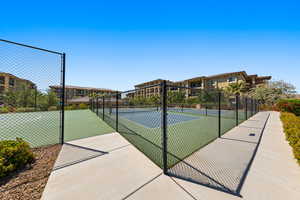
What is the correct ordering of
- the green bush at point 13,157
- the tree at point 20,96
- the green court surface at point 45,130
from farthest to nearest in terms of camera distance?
the green court surface at point 45,130
the tree at point 20,96
the green bush at point 13,157

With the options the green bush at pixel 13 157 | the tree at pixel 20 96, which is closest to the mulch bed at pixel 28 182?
the green bush at pixel 13 157

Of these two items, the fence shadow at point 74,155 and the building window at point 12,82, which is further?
the building window at point 12,82

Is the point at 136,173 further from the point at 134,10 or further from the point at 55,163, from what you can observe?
the point at 134,10

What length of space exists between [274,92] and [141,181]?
115ft

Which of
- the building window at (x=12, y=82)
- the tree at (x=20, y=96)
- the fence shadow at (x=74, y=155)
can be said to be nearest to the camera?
the fence shadow at (x=74, y=155)

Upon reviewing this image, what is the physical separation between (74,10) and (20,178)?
6685mm

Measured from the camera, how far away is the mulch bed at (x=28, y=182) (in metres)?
1.81

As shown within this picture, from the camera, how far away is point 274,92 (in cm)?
2528

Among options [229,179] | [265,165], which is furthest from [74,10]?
[265,165]

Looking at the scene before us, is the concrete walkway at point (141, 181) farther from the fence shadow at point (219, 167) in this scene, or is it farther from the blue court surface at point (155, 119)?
the blue court surface at point (155, 119)

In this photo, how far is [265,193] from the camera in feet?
6.16

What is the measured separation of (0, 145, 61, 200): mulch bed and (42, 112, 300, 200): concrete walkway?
0.13m

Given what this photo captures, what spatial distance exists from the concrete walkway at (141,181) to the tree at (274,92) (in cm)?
2998

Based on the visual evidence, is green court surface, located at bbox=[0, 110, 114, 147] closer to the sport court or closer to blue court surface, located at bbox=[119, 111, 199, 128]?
the sport court
